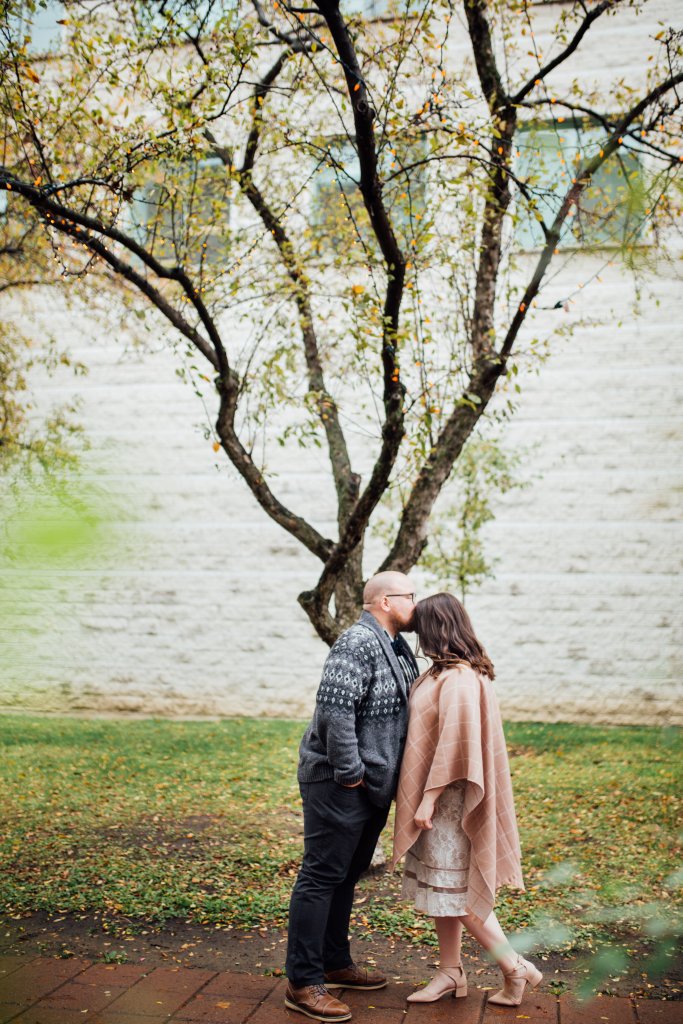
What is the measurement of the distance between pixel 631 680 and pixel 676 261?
4.40m

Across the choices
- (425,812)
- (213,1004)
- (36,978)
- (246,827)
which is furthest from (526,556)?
(36,978)

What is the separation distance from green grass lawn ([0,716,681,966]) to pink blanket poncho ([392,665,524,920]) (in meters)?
1.16

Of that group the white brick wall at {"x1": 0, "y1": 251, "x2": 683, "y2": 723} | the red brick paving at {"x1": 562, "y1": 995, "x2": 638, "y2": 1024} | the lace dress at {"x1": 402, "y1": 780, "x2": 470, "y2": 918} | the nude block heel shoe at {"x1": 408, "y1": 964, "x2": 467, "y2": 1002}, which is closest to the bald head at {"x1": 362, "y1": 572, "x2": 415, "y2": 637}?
the lace dress at {"x1": 402, "y1": 780, "x2": 470, "y2": 918}

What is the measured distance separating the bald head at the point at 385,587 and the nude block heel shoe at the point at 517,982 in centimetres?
147

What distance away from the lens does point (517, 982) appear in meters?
3.56

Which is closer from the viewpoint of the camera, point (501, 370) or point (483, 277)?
point (501, 370)

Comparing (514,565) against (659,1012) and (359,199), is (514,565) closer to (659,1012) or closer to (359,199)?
(359,199)

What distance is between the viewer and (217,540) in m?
10.6

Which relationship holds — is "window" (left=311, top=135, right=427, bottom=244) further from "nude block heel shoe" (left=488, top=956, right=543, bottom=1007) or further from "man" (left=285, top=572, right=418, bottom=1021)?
"nude block heel shoe" (left=488, top=956, right=543, bottom=1007)

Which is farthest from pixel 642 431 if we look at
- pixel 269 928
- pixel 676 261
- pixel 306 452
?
pixel 269 928

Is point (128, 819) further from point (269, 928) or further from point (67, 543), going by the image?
point (67, 543)

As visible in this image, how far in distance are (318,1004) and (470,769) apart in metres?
1.05

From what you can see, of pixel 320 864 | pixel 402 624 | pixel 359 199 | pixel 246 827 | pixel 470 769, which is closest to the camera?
pixel 470 769

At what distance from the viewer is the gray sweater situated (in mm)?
3410
